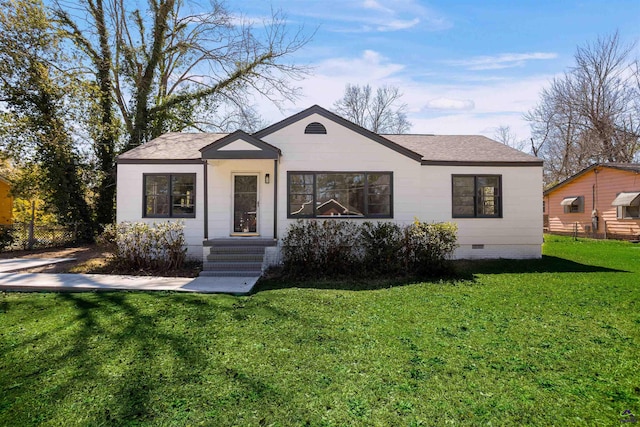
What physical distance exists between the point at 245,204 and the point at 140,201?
310cm

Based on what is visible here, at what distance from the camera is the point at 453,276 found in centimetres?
849

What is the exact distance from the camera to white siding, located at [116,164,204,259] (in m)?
10.6

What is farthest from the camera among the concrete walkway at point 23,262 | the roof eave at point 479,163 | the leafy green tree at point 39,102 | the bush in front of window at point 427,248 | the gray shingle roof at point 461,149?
the leafy green tree at point 39,102

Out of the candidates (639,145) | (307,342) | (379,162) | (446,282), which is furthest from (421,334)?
(639,145)

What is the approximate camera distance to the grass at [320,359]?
2867mm

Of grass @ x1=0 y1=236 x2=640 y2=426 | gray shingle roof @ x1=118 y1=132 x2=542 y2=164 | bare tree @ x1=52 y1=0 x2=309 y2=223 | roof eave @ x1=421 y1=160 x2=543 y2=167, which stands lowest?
grass @ x1=0 y1=236 x2=640 y2=426

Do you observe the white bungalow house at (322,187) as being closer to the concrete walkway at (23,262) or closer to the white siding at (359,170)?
the white siding at (359,170)

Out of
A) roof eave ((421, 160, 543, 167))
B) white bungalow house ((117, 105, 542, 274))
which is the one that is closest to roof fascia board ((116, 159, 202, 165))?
white bungalow house ((117, 105, 542, 274))

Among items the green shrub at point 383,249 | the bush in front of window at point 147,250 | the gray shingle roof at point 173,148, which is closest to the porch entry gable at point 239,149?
the gray shingle roof at point 173,148

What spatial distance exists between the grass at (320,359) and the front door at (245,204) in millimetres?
4127

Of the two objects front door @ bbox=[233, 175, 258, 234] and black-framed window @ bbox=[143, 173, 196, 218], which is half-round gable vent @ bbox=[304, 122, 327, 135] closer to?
front door @ bbox=[233, 175, 258, 234]

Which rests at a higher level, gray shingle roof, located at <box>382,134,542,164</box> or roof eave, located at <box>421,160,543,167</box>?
gray shingle roof, located at <box>382,134,542,164</box>

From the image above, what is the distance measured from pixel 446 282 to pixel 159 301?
576cm

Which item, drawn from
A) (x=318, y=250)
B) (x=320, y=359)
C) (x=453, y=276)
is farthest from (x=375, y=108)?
(x=320, y=359)
